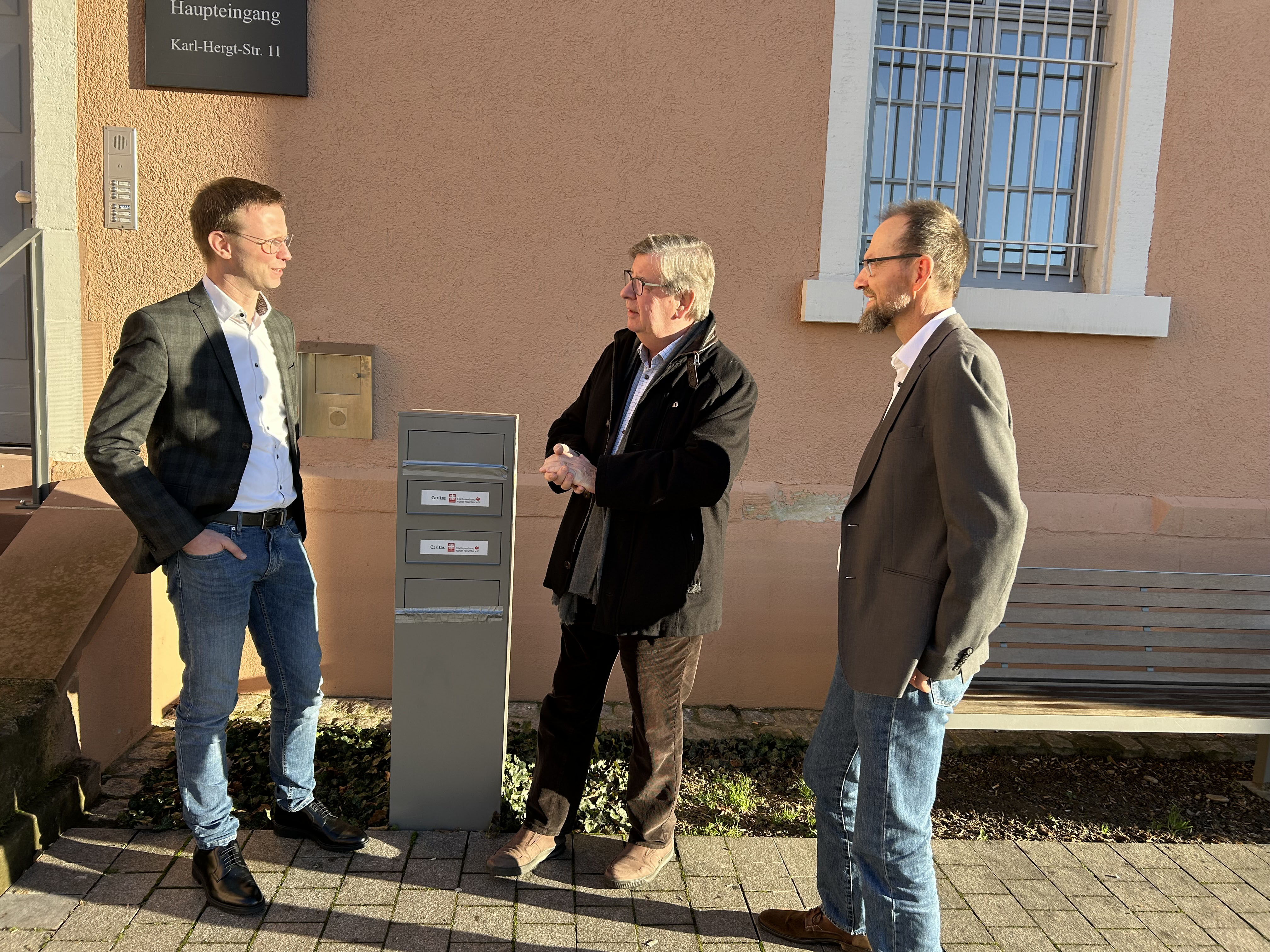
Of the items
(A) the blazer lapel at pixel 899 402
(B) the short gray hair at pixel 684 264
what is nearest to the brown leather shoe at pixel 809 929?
(A) the blazer lapel at pixel 899 402

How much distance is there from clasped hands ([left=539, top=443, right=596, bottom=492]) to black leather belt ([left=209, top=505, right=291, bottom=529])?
0.82 m

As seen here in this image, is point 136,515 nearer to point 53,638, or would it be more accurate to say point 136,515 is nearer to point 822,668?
point 53,638

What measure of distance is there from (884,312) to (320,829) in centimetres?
234

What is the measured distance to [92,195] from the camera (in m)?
4.12

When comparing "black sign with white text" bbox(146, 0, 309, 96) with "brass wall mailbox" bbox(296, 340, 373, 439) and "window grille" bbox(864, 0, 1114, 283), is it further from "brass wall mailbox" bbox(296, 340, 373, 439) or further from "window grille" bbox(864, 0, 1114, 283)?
"window grille" bbox(864, 0, 1114, 283)

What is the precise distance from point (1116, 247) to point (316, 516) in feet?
12.6

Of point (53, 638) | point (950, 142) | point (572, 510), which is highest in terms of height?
point (950, 142)

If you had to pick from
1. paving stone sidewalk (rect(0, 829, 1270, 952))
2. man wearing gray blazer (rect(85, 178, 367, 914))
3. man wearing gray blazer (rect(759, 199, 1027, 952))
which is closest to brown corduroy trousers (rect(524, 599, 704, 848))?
paving stone sidewalk (rect(0, 829, 1270, 952))

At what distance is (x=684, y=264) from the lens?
2.74 meters

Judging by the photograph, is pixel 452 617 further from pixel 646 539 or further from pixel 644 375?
pixel 644 375

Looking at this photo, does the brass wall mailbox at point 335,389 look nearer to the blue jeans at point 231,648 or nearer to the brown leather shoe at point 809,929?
the blue jeans at point 231,648

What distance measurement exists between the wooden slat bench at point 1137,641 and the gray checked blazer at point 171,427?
9.48ft

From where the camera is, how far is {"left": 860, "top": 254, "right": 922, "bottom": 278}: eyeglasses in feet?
7.47

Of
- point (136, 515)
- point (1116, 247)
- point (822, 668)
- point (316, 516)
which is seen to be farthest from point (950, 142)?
point (136, 515)
